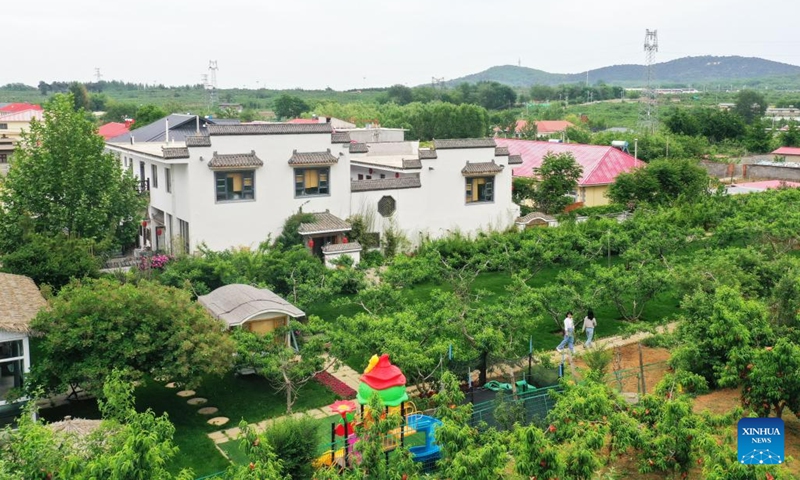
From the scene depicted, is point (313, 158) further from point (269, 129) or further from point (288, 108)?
point (288, 108)

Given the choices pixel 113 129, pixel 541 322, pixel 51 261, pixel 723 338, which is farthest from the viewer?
pixel 113 129

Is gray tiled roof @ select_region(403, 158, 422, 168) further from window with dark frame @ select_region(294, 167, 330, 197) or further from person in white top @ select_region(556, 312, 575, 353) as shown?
person in white top @ select_region(556, 312, 575, 353)

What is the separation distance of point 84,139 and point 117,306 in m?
10.8

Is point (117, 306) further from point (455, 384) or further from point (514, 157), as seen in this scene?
point (514, 157)

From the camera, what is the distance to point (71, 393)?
14.9 metres

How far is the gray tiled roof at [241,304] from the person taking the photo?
52.7 feet

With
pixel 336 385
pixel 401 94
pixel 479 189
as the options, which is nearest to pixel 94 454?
pixel 336 385

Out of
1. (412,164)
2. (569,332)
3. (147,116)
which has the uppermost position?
(147,116)

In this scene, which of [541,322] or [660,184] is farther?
[660,184]

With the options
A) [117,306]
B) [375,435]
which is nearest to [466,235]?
[117,306]

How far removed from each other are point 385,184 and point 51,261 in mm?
12356

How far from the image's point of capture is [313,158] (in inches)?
1036

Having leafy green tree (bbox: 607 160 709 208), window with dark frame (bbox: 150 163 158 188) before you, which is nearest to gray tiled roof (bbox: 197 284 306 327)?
window with dark frame (bbox: 150 163 158 188)

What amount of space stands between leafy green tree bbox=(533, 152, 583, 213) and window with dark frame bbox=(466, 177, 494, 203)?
4274 millimetres
